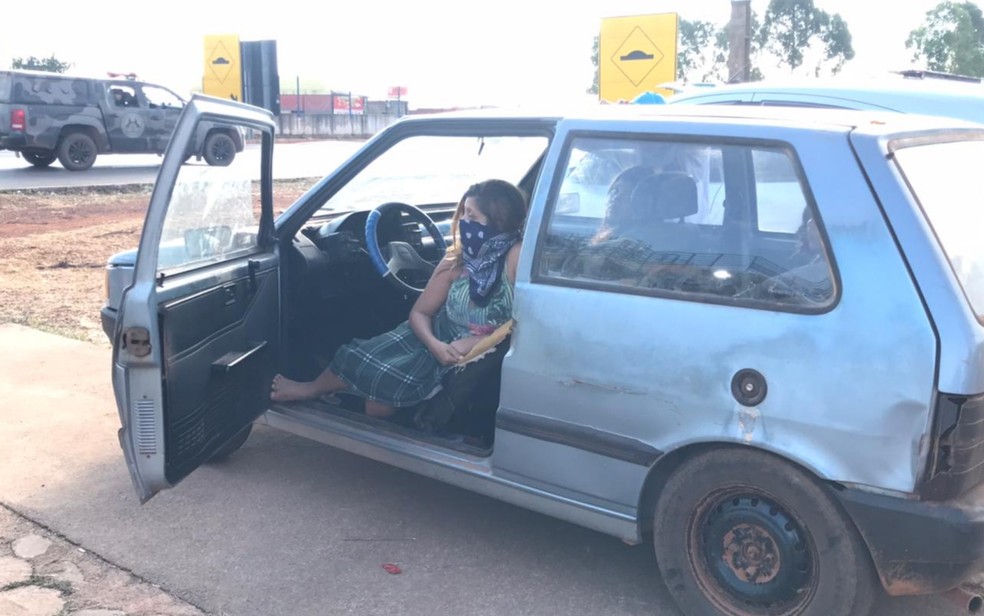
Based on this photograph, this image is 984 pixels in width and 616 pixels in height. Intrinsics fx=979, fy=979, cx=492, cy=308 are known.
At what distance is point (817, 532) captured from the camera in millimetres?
2963

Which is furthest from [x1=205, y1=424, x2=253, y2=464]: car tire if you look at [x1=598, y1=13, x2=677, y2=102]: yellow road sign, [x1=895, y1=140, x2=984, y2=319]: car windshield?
[x1=598, y1=13, x2=677, y2=102]: yellow road sign

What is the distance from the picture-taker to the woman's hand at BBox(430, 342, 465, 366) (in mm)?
4008

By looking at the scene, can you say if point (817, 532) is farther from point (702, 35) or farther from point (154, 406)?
point (702, 35)

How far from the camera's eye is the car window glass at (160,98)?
66.6ft

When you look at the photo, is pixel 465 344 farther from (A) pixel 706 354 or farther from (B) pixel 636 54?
(B) pixel 636 54

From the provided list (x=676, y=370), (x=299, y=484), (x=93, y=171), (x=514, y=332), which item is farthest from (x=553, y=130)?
(x=93, y=171)

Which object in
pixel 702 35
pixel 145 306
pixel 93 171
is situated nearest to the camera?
pixel 145 306

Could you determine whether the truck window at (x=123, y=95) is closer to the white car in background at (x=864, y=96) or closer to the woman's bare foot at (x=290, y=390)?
the white car in background at (x=864, y=96)

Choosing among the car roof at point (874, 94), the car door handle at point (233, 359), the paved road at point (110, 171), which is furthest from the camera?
the paved road at point (110, 171)

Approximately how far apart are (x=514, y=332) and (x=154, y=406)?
4.19ft

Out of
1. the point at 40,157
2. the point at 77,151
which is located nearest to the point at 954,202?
the point at 77,151

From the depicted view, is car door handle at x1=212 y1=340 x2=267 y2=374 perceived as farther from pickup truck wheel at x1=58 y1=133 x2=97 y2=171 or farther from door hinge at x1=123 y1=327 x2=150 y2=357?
pickup truck wheel at x1=58 y1=133 x2=97 y2=171

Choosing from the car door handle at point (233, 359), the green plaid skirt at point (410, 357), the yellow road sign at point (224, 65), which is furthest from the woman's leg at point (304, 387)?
the yellow road sign at point (224, 65)

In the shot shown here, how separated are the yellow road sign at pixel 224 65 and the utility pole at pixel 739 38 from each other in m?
13.0
